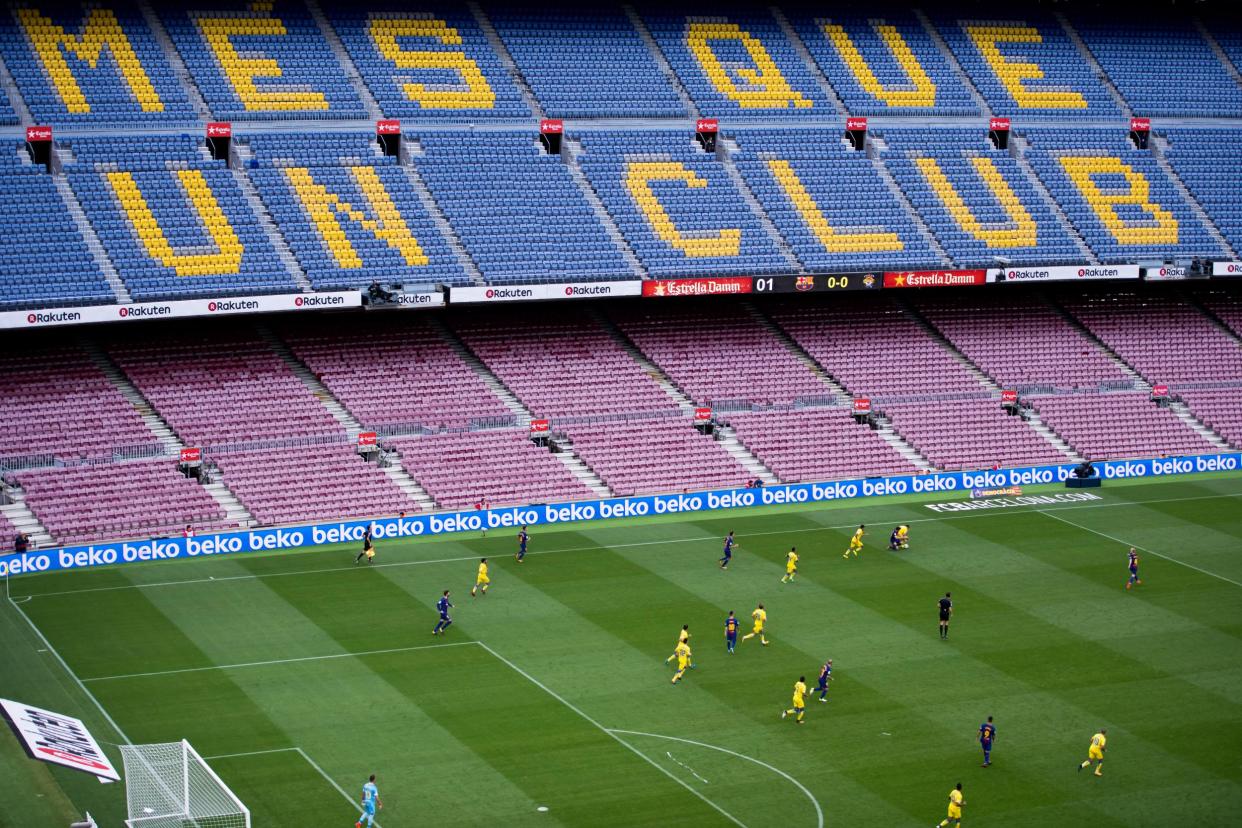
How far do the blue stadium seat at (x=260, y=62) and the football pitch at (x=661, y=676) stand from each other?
67.3ft

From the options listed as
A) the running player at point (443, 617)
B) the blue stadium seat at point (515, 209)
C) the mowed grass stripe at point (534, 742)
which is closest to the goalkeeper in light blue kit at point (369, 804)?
the mowed grass stripe at point (534, 742)

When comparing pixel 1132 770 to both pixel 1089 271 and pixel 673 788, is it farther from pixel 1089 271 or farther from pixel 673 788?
pixel 1089 271

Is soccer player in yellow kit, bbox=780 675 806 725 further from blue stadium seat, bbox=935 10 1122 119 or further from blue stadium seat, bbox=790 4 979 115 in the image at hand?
blue stadium seat, bbox=935 10 1122 119

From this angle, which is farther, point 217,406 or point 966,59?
point 966,59

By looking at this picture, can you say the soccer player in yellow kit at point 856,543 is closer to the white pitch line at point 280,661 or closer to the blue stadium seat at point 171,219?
the white pitch line at point 280,661

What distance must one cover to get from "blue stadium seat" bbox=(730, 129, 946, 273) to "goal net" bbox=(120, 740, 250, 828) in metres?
39.8

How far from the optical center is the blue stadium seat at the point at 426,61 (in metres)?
66.1

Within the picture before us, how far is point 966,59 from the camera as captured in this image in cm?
7619

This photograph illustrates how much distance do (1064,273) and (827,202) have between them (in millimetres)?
10177

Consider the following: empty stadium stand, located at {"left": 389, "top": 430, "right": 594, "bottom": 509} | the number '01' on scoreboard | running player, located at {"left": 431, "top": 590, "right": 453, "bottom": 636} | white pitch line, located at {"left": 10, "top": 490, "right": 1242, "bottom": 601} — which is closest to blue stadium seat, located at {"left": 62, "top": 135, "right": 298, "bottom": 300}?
empty stadium stand, located at {"left": 389, "top": 430, "right": 594, "bottom": 509}

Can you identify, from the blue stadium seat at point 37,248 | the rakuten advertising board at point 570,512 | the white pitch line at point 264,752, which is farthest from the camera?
the blue stadium seat at point 37,248

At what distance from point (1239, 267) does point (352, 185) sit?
3750 cm

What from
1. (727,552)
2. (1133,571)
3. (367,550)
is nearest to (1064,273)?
(1133,571)

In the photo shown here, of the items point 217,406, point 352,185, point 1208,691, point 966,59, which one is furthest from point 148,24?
point 1208,691
